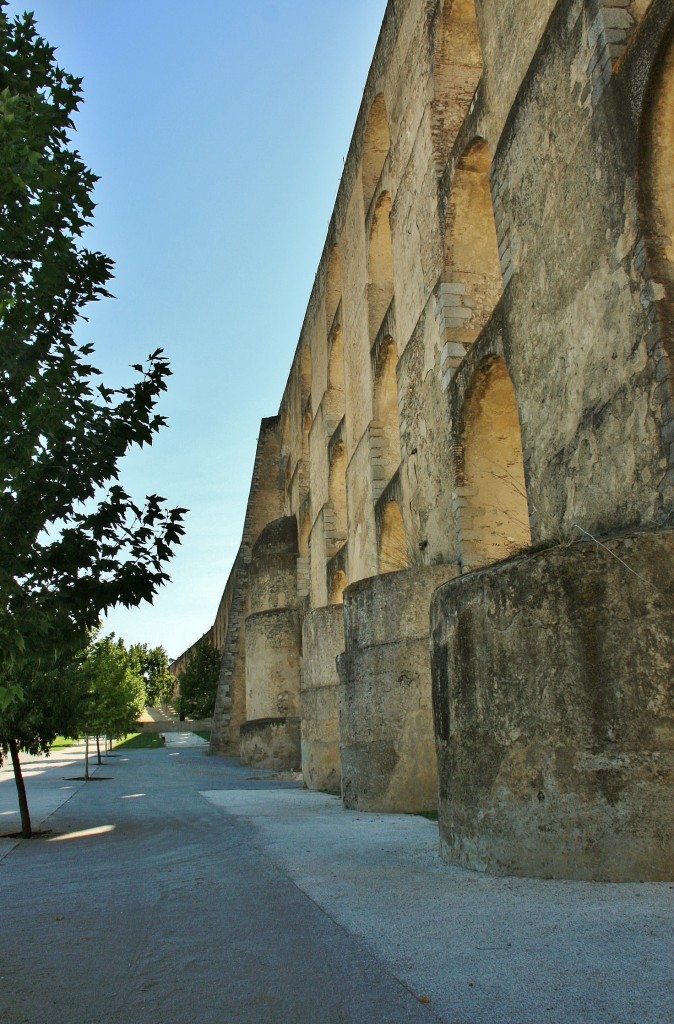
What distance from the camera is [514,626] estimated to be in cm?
514

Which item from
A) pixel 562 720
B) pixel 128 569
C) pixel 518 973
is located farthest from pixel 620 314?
pixel 518 973

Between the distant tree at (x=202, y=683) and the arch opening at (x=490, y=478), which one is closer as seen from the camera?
the arch opening at (x=490, y=478)

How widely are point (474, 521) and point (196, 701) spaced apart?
42425 millimetres

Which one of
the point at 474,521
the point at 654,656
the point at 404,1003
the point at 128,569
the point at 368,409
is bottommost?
the point at 404,1003

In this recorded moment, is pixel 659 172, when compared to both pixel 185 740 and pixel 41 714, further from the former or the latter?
pixel 185 740

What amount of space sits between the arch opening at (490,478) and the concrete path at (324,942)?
3299 mm

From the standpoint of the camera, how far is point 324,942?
3963 mm

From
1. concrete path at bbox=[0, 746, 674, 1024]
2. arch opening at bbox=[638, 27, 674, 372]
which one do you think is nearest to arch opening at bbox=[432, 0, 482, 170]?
arch opening at bbox=[638, 27, 674, 372]

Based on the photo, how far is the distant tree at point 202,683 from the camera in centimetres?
4759

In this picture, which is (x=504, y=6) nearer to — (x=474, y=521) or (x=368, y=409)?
(x=474, y=521)

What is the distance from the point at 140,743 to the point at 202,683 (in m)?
5.37

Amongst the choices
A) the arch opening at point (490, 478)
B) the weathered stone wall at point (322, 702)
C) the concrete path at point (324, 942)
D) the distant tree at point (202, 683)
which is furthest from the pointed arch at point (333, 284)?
the distant tree at point (202, 683)

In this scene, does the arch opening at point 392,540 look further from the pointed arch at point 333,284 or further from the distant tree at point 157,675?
the distant tree at point 157,675

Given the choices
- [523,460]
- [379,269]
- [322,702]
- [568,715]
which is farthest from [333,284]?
[568,715]
